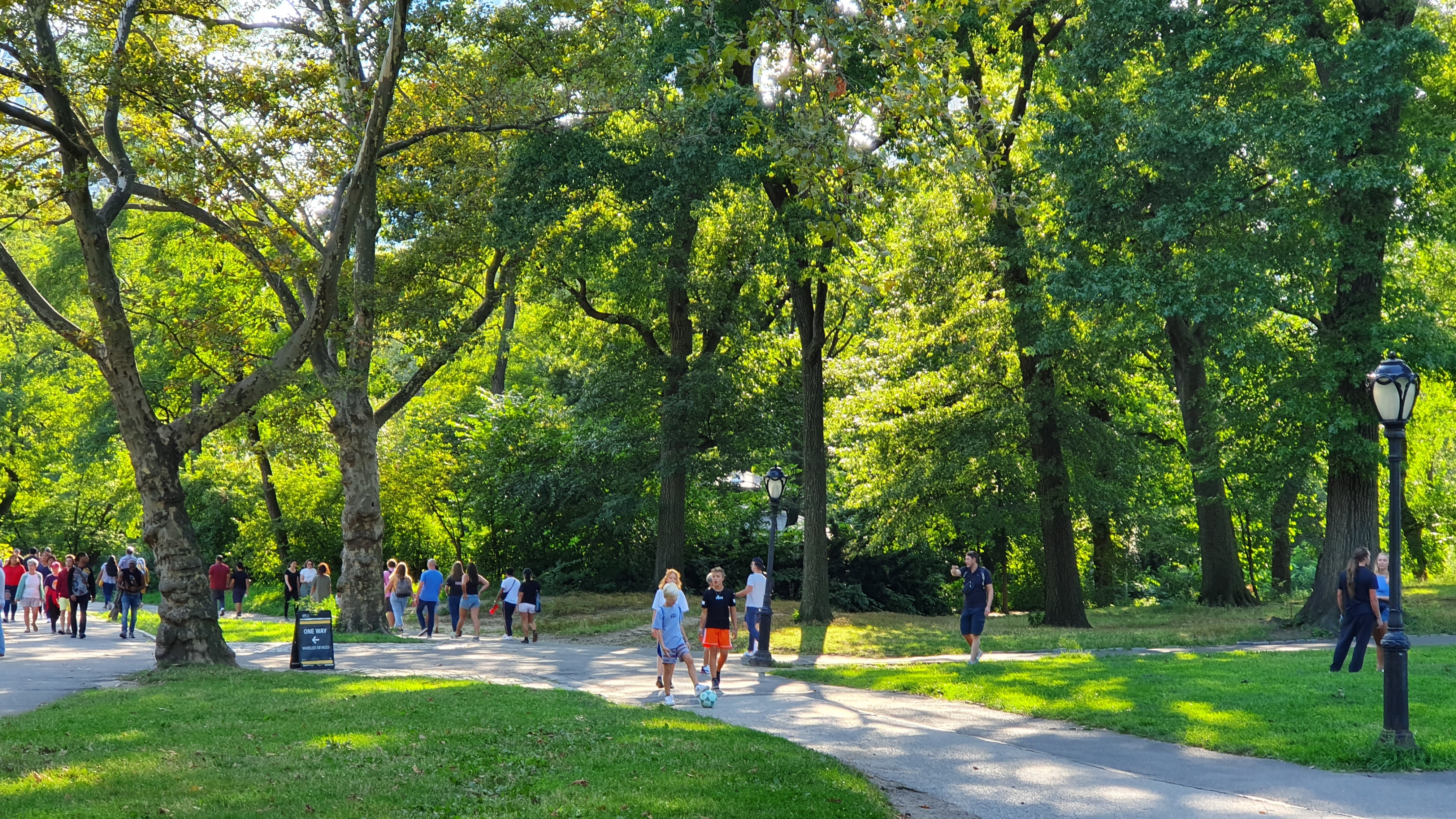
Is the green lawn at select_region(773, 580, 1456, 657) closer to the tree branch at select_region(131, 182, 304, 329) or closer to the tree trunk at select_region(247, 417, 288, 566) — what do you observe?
the tree branch at select_region(131, 182, 304, 329)

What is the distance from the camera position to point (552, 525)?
3422 cm

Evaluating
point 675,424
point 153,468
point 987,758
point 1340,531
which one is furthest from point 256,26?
point 1340,531

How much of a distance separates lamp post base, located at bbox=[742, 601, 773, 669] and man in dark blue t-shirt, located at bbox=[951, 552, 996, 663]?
10.4 feet

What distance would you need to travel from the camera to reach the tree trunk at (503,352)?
46906 mm

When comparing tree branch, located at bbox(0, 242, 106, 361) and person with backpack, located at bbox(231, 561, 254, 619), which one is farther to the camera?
person with backpack, located at bbox(231, 561, 254, 619)

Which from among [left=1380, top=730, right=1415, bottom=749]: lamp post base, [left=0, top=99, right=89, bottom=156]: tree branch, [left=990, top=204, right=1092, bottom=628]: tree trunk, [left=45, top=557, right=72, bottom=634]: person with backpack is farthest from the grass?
[left=45, top=557, right=72, bottom=634]: person with backpack

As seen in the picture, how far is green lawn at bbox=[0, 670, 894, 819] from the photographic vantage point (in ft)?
24.4

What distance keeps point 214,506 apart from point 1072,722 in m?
39.3

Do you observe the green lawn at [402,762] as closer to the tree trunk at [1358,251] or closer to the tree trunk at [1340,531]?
the tree trunk at [1358,251]

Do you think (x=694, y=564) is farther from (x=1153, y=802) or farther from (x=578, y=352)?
(x=1153, y=802)

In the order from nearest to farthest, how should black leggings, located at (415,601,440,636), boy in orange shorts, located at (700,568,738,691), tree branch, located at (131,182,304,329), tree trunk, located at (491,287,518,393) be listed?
boy in orange shorts, located at (700,568,738,691)
tree branch, located at (131,182,304,329)
black leggings, located at (415,601,440,636)
tree trunk, located at (491,287,518,393)

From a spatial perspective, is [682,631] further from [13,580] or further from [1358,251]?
[13,580]

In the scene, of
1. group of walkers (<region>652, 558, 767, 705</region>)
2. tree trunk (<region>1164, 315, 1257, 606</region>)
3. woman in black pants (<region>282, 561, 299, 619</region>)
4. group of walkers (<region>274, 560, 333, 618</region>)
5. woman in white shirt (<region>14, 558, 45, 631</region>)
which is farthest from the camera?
woman in black pants (<region>282, 561, 299, 619</region>)

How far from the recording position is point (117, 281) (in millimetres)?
16812
